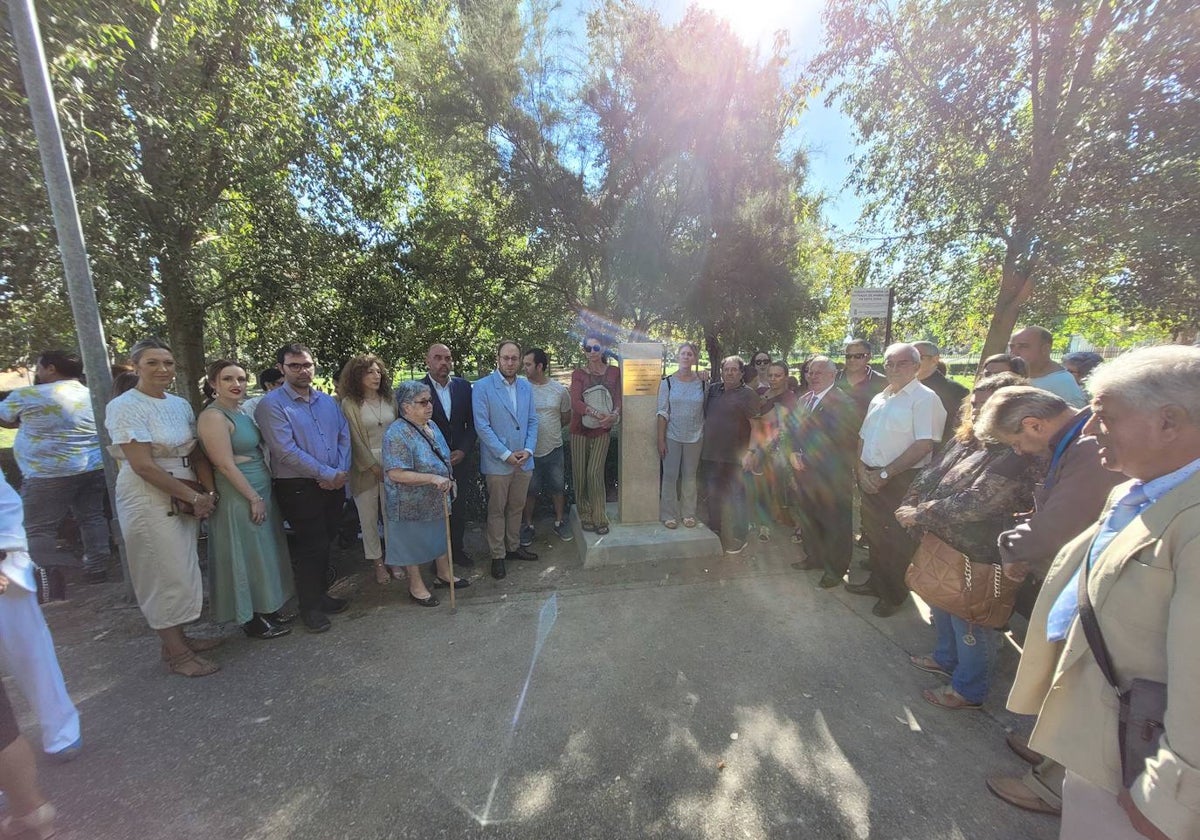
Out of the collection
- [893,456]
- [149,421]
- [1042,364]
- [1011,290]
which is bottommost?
[893,456]

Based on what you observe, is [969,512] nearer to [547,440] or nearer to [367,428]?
[547,440]

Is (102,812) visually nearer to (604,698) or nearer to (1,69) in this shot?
(604,698)

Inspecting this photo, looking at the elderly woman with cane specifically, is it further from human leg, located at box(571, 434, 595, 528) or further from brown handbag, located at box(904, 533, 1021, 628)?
brown handbag, located at box(904, 533, 1021, 628)

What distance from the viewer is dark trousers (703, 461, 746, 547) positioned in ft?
15.8

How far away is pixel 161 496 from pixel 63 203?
2157mm

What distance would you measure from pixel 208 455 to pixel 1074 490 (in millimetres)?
4472

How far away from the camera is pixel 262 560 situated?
328 cm

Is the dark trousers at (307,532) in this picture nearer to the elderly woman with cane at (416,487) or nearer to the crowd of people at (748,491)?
the crowd of people at (748,491)

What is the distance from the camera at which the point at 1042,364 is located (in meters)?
3.81

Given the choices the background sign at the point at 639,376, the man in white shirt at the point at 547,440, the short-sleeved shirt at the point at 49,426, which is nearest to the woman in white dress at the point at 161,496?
the short-sleeved shirt at the point at 49,426

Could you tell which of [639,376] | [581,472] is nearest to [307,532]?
[581,472]

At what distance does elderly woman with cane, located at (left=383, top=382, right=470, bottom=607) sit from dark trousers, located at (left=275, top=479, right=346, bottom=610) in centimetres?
44

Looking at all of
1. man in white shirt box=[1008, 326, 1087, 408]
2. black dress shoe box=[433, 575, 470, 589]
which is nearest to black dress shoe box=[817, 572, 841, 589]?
man in white shirt box=[1008, 326, 1087, 408]

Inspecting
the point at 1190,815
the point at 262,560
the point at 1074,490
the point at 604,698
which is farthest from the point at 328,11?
the point at 1190,815
